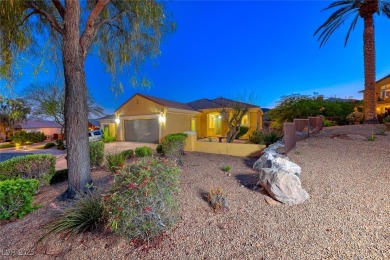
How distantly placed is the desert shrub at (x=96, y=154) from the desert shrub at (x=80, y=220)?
15.4ft

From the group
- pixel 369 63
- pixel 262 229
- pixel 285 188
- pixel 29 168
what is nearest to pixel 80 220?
pixel 262 229

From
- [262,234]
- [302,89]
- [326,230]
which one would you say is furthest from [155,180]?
[302,89]

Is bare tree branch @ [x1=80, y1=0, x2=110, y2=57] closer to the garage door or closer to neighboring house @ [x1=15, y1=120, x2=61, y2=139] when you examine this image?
the garage door

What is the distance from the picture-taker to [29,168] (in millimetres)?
5078

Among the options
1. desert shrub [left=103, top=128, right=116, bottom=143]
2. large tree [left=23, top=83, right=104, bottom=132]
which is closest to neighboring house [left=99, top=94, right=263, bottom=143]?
desert shrub [left=103, top=128, right=116, bottom=143]

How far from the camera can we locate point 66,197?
12.9 feet

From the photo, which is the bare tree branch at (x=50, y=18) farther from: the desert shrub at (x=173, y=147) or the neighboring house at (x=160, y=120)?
the neighboring house at (x=160, y=120)

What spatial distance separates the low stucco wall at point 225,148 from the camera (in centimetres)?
773

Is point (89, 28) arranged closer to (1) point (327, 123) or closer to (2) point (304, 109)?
(2) point (304, 109)

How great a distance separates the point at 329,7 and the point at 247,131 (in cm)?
1098

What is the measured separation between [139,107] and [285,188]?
15.0 m

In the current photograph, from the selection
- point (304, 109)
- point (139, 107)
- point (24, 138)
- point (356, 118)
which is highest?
point (139, 107)

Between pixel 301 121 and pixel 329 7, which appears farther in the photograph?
pixel 329 7

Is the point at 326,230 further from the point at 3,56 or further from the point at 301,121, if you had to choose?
the point at 3,56
